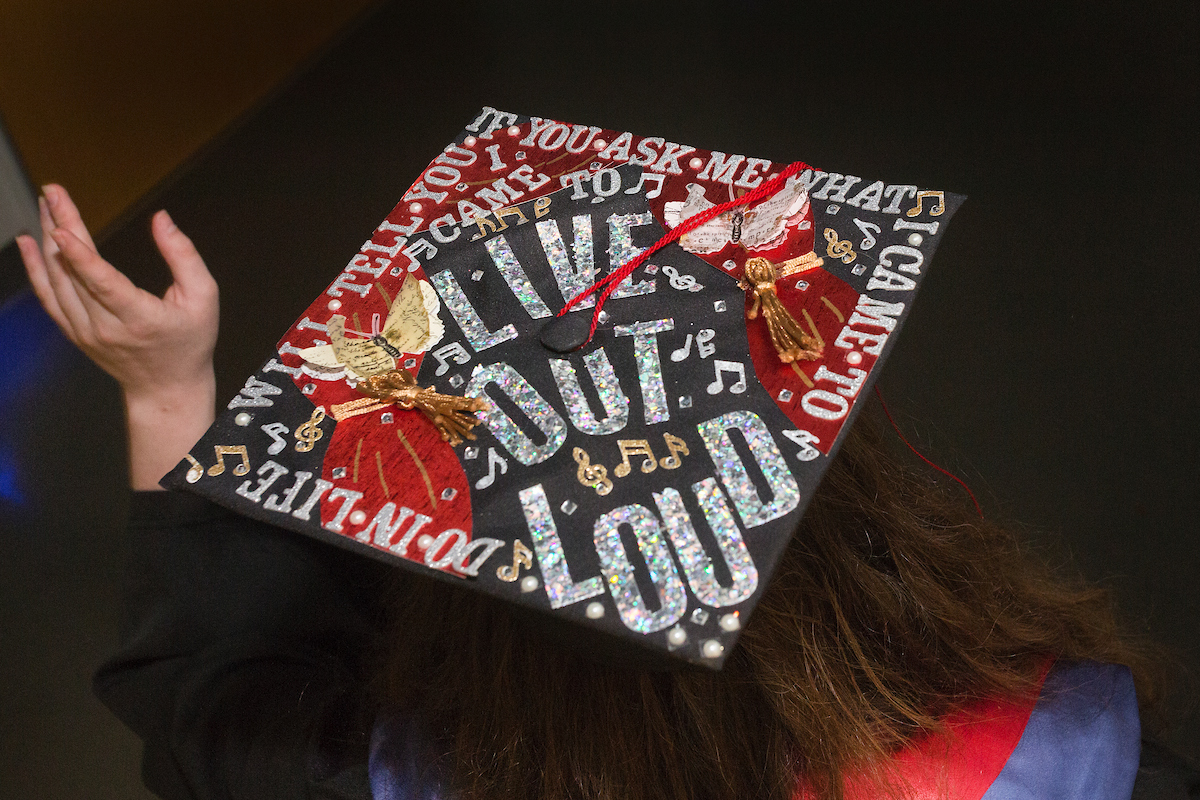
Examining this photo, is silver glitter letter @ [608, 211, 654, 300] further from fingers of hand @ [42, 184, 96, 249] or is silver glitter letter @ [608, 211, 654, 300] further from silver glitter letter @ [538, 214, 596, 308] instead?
fingers of hand @ [42, 184, 96, 249]

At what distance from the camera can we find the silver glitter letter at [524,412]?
2.88ft

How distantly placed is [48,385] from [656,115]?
4.18 feet

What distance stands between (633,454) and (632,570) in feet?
0.37

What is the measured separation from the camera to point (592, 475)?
862 millimetres

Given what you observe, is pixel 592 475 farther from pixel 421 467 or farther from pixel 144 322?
pixel 144 322

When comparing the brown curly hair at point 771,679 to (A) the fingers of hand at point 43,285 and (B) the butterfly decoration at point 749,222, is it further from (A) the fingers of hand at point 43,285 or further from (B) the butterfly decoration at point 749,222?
(A) the fingers of hand at point 43,285

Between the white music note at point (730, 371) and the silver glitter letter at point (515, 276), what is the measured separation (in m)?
0.18

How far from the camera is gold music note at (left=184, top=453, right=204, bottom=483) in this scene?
2.91 feet

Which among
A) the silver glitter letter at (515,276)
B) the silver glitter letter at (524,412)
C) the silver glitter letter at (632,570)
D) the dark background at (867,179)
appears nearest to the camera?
the silver glitter letter at (632,570)

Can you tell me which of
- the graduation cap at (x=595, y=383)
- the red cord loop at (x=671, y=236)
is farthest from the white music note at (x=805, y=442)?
the red cord loop at (x=671, y=236)

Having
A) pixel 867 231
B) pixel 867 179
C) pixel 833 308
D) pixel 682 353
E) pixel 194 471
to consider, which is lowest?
pixel 194 471

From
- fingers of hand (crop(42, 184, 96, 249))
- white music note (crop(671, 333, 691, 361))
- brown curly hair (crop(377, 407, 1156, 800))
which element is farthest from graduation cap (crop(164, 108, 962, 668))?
fingers of hand (crop(42, 184, 96, 249))

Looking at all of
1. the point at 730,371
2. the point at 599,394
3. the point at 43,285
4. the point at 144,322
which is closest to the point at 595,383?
the point at 599,394

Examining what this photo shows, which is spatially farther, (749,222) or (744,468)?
(749,222)
